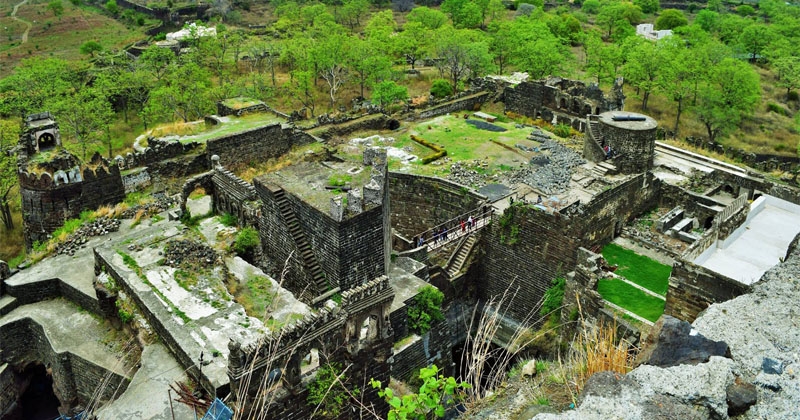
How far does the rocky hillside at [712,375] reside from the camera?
6113 mm

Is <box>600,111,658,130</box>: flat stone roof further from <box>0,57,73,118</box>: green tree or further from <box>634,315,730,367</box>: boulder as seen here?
<box>0,57,73,118</box>: green tree

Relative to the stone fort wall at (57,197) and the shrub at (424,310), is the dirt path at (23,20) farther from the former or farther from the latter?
the shrub at (424,310)

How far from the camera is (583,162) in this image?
116 feet

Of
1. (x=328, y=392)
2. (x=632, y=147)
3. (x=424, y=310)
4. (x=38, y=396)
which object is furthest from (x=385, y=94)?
(x=328, y=392)

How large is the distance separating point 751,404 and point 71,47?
3593 inches

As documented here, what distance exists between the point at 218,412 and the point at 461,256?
57.5ft

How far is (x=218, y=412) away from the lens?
13.9m

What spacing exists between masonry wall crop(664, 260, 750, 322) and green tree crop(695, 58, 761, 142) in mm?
35228

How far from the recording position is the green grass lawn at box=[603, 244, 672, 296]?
25328mm

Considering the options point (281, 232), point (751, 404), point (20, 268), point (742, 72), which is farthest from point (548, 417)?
point (742, 72)

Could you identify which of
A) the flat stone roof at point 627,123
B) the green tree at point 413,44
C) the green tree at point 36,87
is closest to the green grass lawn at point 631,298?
the flat stone roof at point 627,123

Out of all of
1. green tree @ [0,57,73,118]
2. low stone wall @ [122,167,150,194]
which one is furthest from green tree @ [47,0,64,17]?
low stone wall @ [122,167,150,194]

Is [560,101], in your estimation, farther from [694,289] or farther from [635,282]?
[694,289]

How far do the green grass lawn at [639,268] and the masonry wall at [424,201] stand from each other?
730 cm
